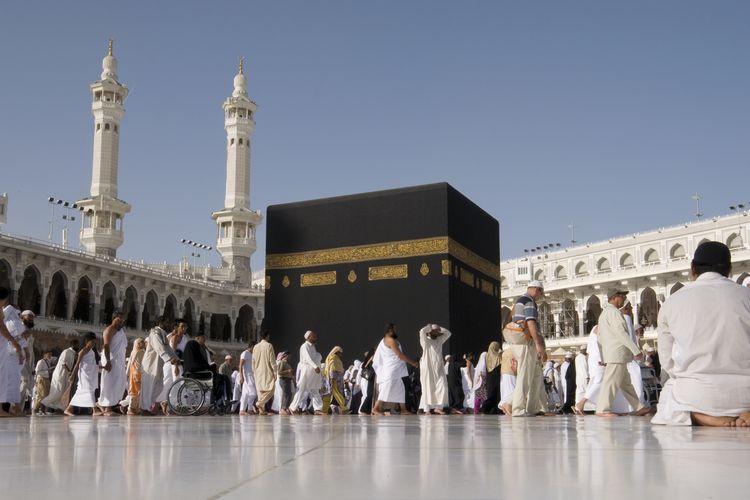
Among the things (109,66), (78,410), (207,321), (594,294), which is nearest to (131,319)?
(207,321)

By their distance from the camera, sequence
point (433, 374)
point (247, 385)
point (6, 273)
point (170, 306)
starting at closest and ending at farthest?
1. point (433, 374)
2. point (247, 385)
3. point (6, 273)
4. point (170, 306)

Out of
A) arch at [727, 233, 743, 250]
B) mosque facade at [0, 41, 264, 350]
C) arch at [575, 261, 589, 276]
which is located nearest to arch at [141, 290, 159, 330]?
mosque facade at [0, 41, 264, 350]

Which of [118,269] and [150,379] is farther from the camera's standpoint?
[118,269]

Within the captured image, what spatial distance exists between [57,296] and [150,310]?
3767mm

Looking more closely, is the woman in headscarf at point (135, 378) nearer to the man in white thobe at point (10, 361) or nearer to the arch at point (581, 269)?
the man in white thobe at point (10, 361)

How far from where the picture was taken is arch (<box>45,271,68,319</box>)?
29.6 metres

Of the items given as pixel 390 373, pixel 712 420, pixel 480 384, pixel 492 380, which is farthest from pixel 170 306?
pixel 712 420

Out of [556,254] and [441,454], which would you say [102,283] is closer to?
[556,254]

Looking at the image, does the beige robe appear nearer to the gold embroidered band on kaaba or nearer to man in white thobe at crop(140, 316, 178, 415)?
man in white thobe at crop(140, 316, 178, 415)

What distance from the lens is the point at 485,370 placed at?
982 centimetres

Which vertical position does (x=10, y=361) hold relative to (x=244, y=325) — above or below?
below

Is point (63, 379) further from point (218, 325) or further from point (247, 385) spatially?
point (218, 325)

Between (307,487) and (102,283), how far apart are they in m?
31.4

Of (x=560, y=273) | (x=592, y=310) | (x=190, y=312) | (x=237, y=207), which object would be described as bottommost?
(x=190, y=312)
